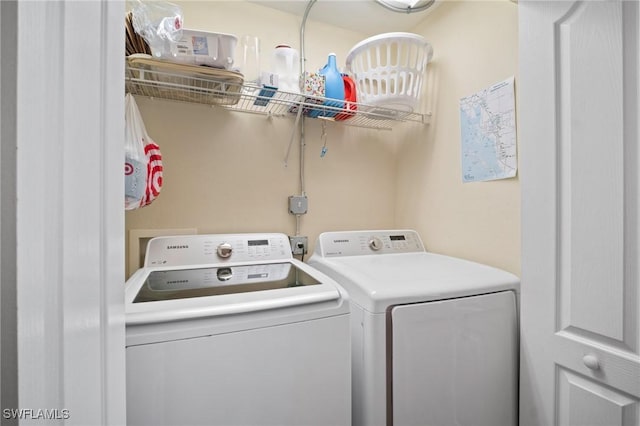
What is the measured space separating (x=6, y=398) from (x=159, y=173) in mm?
1111

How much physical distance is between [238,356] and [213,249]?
0.71 metres

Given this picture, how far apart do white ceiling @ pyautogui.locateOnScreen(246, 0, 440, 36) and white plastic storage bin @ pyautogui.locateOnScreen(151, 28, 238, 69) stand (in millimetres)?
767

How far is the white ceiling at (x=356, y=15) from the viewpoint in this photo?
1693mm

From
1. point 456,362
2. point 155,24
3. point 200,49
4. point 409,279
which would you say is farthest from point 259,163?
point 456,362

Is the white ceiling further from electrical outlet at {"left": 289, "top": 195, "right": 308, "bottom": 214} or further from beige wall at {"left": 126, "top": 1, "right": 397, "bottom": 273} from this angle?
electrical outlet at {"left": 289, "top": 195, "right": 308, "bottom": 214}

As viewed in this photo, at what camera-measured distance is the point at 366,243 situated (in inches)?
67.0

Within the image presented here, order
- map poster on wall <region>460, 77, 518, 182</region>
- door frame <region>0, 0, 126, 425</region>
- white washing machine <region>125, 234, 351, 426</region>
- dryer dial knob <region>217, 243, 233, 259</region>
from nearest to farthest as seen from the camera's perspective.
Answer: door frame <region>0, 0, 126, 425</region> < white washing machine <region>125, 234, 351, 426</region> < map poster on wall <region>460, 77, 518, 182</region> < dryer dial knob <region>217, 243, 233, 259</region>

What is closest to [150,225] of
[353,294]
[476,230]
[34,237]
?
[353,294]

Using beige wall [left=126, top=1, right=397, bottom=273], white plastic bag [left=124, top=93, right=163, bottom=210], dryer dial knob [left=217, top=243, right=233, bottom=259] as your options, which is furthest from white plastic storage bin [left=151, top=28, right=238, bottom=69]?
dryer dial knob [left=217, top=243, right=233, bottom=259]

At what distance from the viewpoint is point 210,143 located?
1.60 meters

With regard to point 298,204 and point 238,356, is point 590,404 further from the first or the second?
point 298,204

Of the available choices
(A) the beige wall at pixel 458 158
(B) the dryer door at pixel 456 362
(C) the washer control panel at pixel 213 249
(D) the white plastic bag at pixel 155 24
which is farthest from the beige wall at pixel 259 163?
(B) the dryer door at pixel 456 362

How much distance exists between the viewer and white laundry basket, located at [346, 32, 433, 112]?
151 cm

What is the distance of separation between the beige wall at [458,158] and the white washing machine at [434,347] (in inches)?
10.3
